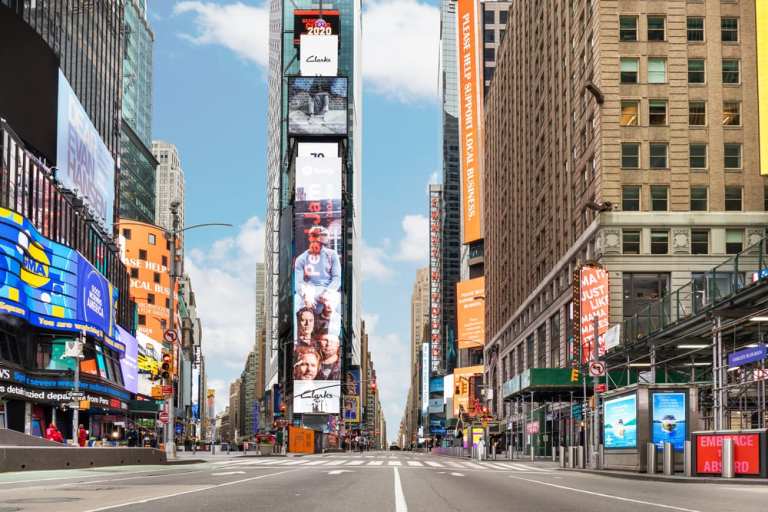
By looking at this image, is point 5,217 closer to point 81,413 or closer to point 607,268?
point 81,413

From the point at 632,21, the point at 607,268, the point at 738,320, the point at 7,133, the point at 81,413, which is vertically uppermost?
the point at 632,21

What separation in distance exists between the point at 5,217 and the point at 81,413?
3014 centimetres

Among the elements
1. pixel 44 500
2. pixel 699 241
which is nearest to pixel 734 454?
pixel 44 500

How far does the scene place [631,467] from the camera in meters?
34.8

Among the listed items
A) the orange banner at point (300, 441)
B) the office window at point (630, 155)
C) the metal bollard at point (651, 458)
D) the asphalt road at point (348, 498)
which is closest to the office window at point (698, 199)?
the office window at point (630, 155)

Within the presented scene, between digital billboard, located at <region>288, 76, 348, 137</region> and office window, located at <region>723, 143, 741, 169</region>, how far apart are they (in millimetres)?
125109

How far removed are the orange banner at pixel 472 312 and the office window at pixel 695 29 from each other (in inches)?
3308

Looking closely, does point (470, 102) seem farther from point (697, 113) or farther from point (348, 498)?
point (348, 498)

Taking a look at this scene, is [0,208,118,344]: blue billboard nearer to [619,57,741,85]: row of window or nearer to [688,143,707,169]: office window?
[619,57,741,85]: row of window

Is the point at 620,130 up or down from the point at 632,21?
down

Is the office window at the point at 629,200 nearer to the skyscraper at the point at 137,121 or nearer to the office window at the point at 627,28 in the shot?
the office window at the point at 627,28

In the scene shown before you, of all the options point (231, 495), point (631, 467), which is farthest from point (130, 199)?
point (231, 495)

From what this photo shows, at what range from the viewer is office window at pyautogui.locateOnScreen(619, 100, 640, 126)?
66.1 metres

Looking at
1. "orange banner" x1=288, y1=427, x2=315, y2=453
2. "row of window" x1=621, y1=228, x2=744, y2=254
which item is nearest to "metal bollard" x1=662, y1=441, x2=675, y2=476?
"row of window" x1=621, y1=228, x2=744, y2=254
